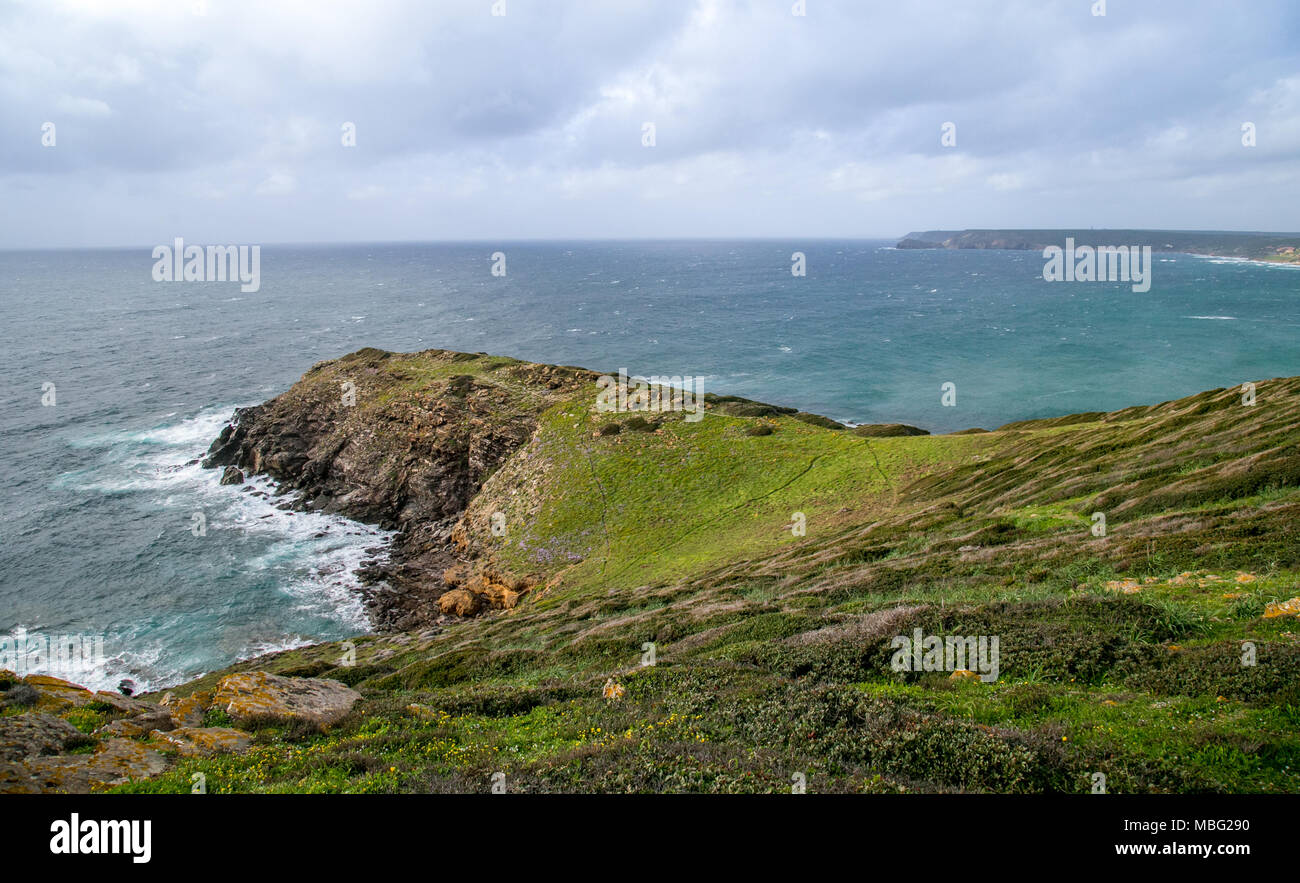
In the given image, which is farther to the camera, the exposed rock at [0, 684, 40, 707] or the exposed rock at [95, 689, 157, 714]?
the exposed rock at [0, 684, 40, 707]

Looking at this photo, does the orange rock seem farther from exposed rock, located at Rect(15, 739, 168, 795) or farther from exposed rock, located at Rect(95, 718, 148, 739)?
exposed rock, located at Rect(95, 718, 148, 739)

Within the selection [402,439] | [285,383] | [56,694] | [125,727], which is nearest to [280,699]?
[125,727]

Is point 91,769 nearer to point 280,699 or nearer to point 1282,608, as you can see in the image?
point 280,699

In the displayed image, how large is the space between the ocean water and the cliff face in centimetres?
352

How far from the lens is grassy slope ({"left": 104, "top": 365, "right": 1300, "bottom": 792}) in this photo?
1112 cm

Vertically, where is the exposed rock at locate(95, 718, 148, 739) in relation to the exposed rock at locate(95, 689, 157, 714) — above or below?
above

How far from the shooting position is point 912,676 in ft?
52.9

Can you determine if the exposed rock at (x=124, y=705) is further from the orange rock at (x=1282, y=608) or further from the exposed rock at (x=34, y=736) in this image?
the orange rock at (x=1282, y=608)

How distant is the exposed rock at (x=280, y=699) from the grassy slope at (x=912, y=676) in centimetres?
123

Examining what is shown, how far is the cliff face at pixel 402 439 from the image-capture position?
5941cm

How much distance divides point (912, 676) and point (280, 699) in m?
17.1

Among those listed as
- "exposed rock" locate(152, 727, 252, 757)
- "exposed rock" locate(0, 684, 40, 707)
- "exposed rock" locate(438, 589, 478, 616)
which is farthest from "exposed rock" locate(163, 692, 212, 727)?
"exposed rock" locate(438, 589, 478, 616)

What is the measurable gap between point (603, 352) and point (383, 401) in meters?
66.2
